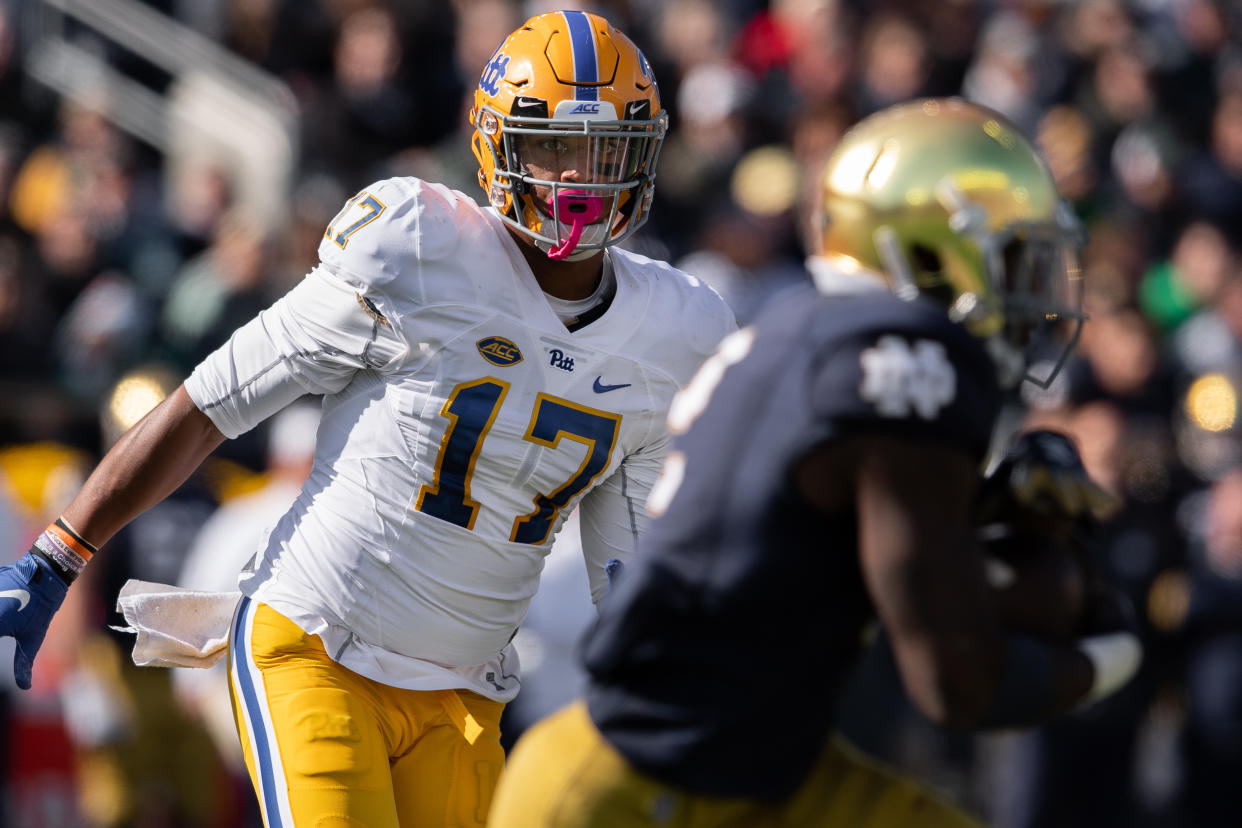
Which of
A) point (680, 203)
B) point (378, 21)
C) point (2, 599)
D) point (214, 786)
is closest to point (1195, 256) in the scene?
point (680, 203)

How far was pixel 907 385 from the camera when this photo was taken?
2182mm

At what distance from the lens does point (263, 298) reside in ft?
24.7

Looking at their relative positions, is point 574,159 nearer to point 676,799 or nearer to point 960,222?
point 960,222

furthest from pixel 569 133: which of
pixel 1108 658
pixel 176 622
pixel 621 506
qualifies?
pixel 1108 658

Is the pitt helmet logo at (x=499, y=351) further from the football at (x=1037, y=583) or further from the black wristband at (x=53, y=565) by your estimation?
the football at (x=1037, y=583)

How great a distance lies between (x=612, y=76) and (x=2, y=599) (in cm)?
149

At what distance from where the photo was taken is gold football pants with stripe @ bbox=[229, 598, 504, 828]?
2.97 metres

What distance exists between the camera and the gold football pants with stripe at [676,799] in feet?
A: 7.80

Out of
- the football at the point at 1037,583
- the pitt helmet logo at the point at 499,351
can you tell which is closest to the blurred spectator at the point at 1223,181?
the pitt helmet logo at the point at 499,351

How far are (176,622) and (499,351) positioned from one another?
2.83 feet

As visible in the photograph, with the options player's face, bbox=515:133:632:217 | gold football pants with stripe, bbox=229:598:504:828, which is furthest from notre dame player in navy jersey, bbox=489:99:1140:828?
player's face, bbox=515:133:632:217

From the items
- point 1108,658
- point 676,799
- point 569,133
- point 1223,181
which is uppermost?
point 569,133

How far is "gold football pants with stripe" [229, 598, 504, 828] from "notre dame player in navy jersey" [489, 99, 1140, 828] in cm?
57

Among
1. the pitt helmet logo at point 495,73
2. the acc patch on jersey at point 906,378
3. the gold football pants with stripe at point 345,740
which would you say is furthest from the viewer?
the pitt helmet logo at point 495,73
